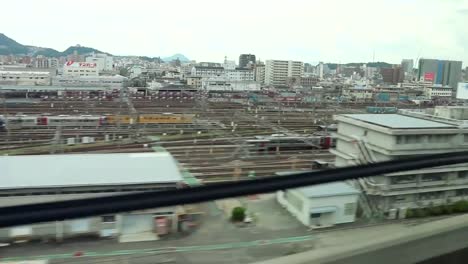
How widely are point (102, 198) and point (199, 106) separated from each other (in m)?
10.3

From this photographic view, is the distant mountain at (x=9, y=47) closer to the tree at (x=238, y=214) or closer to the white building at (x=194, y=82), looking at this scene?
the white building at (x=194, y=82)

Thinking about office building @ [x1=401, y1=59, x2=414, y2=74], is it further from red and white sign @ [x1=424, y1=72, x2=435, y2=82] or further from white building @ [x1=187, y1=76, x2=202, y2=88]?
white building @ [x1=187, y1=76, x2=202, y2=88]

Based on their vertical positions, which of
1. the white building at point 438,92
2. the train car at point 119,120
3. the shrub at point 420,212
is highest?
the white building at point 438,92

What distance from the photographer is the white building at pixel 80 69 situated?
1489 cm

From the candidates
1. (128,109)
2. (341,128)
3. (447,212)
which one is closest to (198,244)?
(447,212)

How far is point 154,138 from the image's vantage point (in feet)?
20.7

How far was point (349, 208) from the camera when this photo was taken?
60 centimetres

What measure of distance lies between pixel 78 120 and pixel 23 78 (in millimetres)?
5518

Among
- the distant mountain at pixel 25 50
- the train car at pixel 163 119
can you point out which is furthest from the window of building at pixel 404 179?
the distant mountain at pixel 25 50

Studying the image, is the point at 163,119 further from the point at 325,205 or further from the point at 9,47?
the point at 9,47

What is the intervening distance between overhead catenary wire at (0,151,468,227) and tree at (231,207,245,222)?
3.5 inches

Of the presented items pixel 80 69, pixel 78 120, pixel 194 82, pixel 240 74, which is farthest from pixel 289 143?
pixel 240 74

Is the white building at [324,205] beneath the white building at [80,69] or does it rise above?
beneath

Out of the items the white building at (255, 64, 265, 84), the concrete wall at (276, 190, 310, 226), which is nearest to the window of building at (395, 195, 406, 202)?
the concrete wall at (276, 190, 310, 226)
